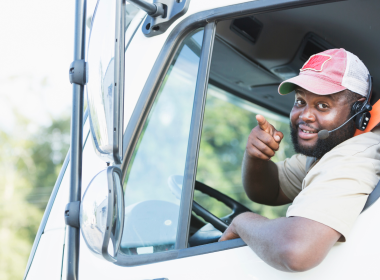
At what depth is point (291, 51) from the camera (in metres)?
2.24

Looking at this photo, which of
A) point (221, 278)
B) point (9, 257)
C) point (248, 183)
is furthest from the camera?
point (9, 257)

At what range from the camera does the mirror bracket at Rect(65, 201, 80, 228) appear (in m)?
0.96

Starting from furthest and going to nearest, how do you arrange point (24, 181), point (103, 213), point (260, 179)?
point (24, 181) → point (260, 179) → point (103, 213)

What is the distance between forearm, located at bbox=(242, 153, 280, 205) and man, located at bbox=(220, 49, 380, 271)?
288 millimetres

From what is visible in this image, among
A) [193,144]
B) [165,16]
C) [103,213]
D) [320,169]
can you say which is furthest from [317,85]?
[103,213]

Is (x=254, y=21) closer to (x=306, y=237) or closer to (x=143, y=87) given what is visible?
(x=143, y=87)

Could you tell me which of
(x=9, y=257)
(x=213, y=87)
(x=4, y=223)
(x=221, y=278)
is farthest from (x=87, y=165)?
(x=4, y=223)

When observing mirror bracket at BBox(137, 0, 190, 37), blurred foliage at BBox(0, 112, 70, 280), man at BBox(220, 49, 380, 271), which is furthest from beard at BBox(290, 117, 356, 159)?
blurred foliage at BBox(0, 112, 70, 280)

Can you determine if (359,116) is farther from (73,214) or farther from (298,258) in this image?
(73,214)

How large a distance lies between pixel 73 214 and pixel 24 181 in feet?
53.2

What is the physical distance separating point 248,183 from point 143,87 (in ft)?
2.51

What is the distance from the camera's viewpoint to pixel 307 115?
1380 millimetres

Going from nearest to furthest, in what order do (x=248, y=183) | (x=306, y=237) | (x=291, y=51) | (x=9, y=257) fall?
1. (x=306, y=237)
2. (x=248, y=183)
3. (x=291, y=51)
4. (x=9, y=257)

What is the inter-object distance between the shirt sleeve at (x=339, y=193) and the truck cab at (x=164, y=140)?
3 cm
